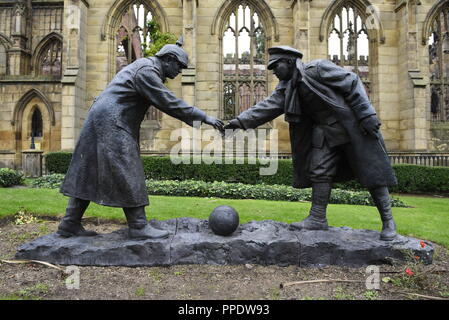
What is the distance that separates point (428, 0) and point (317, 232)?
17.3 metres

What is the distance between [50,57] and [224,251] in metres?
25.8

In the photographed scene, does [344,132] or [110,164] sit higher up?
[344,132]

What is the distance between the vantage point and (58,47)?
79.5 feet

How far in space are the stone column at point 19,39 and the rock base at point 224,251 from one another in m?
23.5

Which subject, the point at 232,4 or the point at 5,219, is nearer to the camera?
the point at 5,219

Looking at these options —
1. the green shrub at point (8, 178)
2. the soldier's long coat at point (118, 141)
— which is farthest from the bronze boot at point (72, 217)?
the green shrub at point (8, 178)

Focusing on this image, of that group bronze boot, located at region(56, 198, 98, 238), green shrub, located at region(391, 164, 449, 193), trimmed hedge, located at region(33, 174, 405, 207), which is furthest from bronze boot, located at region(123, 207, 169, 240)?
green shrub, located at region(391, 164, 449, 193)

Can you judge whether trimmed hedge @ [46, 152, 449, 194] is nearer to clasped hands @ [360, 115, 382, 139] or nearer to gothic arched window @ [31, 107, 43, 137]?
clasped hands @ [360, 115, 382, 139]

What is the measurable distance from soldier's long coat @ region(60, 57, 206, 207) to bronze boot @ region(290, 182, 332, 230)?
68.8 inches

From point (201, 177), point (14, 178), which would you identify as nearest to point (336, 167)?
point (201, 177)

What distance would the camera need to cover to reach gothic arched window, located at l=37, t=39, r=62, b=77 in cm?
2384

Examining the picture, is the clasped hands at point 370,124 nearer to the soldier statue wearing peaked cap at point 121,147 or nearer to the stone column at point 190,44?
the soldier statue wearing peaked cap at point 121,147

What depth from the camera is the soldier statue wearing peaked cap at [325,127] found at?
12.7 feet
